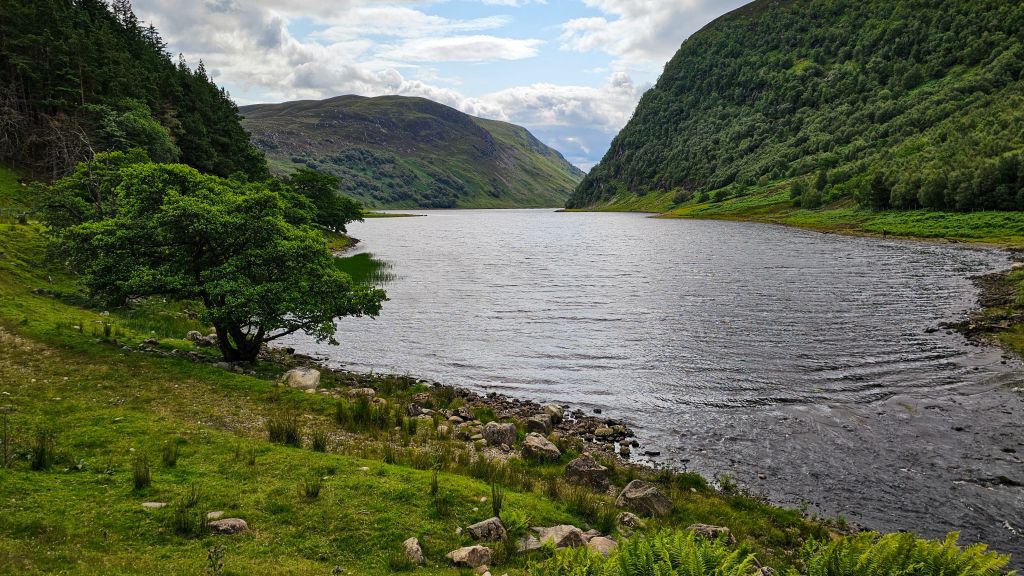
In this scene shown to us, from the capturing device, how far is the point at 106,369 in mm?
20875

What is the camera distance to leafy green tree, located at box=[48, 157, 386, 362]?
2269 centimetres

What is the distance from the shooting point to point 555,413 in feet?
76.2

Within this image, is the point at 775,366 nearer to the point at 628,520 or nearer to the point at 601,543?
the point at 628,520

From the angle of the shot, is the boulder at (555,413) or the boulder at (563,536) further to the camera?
the boulder at (555,413)

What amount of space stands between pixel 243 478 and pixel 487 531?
6319mm

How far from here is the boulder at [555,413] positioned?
75.2 feet

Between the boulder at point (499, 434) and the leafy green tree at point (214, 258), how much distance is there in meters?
9.26

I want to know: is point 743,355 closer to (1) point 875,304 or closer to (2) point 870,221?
(1) point 875,304

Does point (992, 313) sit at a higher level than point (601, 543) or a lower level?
higher

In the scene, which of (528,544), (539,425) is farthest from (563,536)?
(539,425)

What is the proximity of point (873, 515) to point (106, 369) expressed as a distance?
1060 inches

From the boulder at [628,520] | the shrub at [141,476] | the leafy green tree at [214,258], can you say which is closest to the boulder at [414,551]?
the boulder at [628,520]

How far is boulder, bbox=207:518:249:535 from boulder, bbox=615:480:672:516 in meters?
9.31

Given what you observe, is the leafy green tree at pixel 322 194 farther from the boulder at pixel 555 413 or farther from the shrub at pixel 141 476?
the shrub at pixel 141 476
